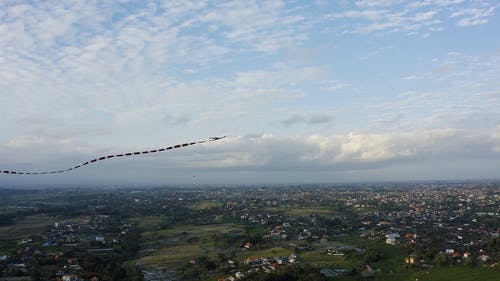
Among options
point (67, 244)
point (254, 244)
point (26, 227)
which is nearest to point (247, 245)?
point (254, 244)

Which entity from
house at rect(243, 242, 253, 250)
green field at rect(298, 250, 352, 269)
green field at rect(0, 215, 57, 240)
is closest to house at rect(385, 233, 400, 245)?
green field at rect(298, 250, 352, 269)

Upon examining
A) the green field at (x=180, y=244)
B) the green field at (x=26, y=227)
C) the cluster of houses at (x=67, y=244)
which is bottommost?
the green field at (x=180, y=244)

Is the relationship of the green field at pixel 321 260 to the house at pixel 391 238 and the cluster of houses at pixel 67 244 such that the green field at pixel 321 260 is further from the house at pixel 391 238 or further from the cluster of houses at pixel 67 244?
the cluster of houses at pixel 67 244

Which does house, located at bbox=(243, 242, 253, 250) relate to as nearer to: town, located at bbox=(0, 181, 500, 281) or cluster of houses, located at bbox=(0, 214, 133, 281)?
town, located at bbox=(0, 181, 500, 281)

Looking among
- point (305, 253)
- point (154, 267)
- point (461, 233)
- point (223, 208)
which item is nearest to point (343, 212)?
point (223, 208)

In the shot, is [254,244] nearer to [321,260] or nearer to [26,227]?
[321,260]

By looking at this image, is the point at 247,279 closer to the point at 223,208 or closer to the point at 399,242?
the point at 399,242

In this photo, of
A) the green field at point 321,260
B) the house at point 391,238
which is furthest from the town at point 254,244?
the house at point 391,238

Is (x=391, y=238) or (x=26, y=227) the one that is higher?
(x=26, y=227)

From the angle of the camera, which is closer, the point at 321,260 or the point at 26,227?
the point at 321,260
